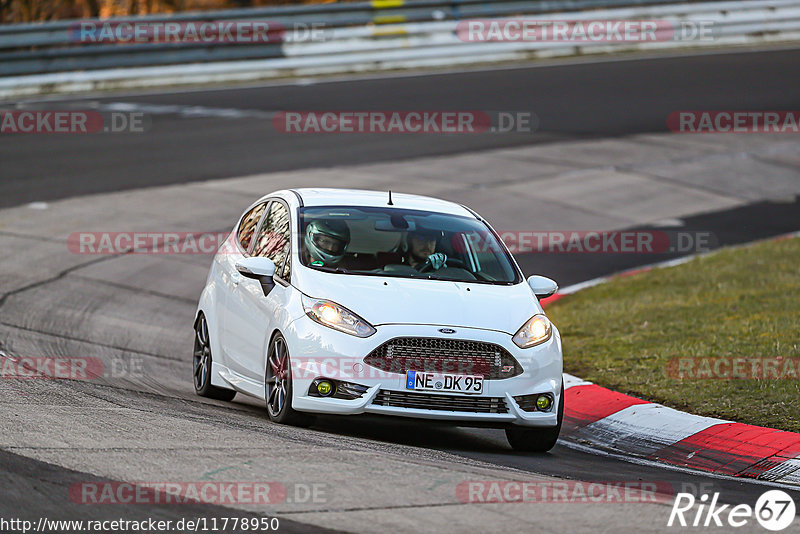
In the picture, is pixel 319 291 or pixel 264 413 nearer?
pixel 319 291

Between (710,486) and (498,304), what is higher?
(498,304)

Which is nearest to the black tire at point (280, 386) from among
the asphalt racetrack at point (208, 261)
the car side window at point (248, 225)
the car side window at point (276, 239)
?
the asphalt racetrack at point (208, 261)

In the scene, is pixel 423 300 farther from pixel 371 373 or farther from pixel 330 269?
pixel 330 269

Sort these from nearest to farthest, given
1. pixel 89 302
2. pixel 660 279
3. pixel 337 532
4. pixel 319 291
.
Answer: pixel 337 532 < pixel 319 291 < pixel 89 302 < pixel 660 279

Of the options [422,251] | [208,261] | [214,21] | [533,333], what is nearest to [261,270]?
[422,251]

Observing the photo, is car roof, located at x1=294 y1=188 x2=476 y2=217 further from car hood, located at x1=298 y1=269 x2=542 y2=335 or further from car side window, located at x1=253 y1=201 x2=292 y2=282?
car hood, located at x1=298 y1=269 x2=542 y2=335

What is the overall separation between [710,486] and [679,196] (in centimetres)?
1248

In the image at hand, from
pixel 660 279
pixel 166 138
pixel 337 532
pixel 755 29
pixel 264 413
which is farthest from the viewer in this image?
pixel 755 29

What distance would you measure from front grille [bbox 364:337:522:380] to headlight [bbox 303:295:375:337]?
172mm

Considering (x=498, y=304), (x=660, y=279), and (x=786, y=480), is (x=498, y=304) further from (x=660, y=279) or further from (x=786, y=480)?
(x=660, y=279)

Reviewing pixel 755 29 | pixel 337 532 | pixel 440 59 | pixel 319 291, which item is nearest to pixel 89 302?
pixel 319 291

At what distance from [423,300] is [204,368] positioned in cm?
239

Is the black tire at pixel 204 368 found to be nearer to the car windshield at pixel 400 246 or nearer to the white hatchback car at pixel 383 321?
the white hatchback car at pixel 383 321

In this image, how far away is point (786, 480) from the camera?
7.88 meters
